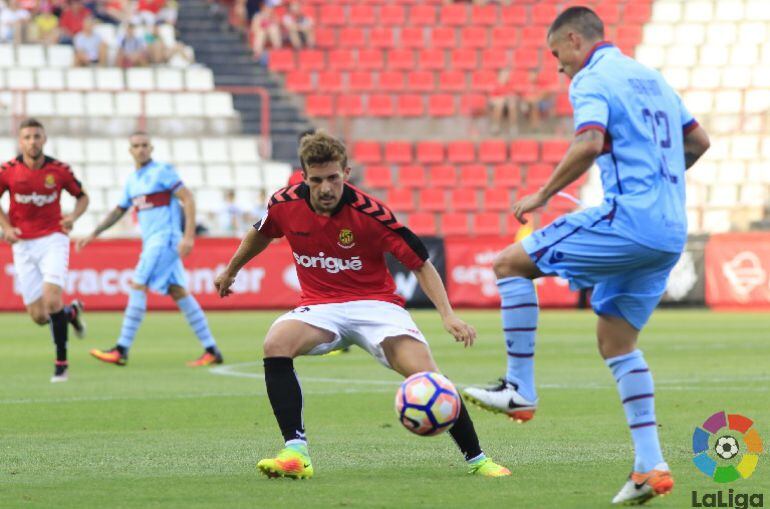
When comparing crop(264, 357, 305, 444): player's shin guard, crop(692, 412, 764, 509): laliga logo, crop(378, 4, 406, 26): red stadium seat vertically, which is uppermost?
crop(378, 4, 406, 26): red stadium seat

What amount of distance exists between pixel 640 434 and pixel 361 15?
2774 centimetres

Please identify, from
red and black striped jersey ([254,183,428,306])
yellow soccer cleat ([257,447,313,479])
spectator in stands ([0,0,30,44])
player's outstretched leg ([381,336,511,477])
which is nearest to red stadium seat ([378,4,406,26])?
spectator in stands ([0,0,30,44])

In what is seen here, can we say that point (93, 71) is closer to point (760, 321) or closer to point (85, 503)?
point (760, 321)

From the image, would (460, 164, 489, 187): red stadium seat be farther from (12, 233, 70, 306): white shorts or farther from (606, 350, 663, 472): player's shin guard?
(606, 350, 663, 472): player's shin guard

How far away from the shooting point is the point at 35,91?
28781 millimetres

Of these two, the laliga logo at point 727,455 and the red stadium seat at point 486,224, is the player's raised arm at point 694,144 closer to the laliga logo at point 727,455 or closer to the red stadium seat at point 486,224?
the laliga logo at point 727,455

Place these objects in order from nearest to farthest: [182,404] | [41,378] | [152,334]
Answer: [182,404] → [41,378] → [152,334]

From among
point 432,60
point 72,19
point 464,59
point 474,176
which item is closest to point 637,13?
point 464,59

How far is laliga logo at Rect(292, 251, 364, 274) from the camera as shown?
24.7ft

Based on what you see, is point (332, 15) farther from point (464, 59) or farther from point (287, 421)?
point (287, 421)

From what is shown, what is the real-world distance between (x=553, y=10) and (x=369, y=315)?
2751 cm

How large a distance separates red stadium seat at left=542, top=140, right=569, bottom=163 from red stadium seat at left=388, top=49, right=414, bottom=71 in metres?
3.78

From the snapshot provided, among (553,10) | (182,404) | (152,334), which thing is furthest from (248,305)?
(182,404)

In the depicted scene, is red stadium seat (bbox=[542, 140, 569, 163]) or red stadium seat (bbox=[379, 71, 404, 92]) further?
red stadium seat (bbox=[379, 71, 404, 92])
